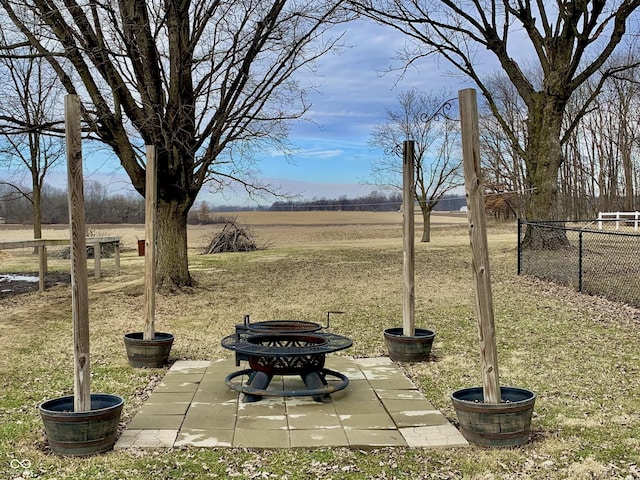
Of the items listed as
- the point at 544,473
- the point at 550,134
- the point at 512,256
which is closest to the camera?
the point at 544,473

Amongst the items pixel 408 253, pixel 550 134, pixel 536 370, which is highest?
pixel 550 134

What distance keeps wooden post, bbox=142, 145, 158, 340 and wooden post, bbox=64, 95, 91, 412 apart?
2109mm

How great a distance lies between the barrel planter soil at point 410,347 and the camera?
6.02 meters

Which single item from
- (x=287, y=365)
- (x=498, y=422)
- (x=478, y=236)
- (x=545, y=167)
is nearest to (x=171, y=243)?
(x=287, y=365)

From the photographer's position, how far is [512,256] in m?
16.3

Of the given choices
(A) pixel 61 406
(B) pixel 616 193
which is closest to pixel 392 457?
(A) pixel 61 406

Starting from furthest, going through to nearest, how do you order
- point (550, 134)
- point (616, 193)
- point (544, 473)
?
point (616, 193)
point (550, 134)
point (544, 473)

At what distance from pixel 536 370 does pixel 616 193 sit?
3274 cm

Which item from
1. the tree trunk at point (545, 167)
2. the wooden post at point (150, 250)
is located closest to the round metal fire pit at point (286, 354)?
the wooden post at point (150, 250)

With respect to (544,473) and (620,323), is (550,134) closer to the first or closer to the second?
(620,323)

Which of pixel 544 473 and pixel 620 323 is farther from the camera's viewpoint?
pixel 620 323

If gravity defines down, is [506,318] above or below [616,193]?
below

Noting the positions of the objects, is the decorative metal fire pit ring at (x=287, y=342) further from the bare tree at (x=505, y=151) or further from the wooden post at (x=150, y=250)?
the bare tree at (x=505, y=151)

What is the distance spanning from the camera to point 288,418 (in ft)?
14.2
